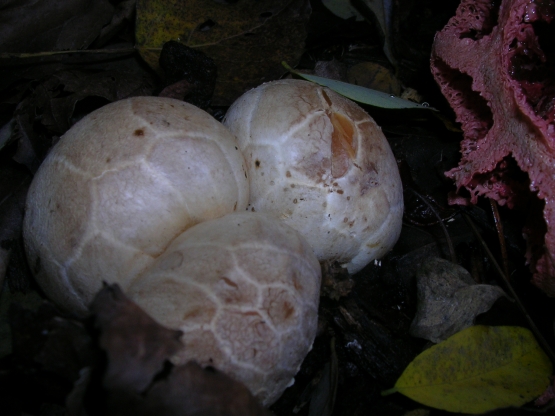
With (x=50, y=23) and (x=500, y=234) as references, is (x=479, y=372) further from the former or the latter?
(x=50, y=23)

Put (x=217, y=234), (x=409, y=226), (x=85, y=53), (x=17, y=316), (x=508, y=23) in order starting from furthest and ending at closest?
1. (x=85, y=53)
2. (x=409, y=226)
3. (x=508, y=23)
4. (x=217, y=234)
5. (x=17, y=316)

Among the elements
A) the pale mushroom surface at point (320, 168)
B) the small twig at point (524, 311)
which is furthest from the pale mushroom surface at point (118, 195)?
the small twig at point (524, 311)

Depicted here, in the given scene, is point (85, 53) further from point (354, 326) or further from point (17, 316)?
point (354, 326)

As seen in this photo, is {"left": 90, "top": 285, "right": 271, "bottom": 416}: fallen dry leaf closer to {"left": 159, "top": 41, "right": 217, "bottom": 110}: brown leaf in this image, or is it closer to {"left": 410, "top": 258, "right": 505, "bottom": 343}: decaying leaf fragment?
{"left": 410, "top": 258, "right": 505, "bottom": 343}: decaying leaf fragment

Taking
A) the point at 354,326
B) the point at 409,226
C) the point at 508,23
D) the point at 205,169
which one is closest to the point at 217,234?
the point at 205,169

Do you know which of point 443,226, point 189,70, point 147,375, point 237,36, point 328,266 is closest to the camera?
point 147,375

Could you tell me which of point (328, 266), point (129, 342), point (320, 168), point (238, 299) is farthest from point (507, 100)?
point (129, 342)

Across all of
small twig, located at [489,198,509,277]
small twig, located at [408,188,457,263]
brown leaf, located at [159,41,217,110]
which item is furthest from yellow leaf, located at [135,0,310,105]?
small twig, located at [489,198,509,277]
